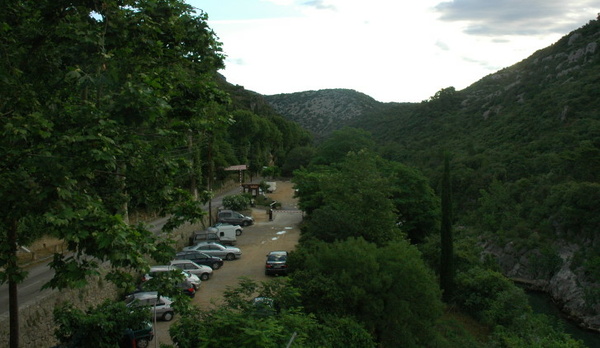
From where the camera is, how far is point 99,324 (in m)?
9.92

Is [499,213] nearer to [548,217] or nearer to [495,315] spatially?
[548,217]

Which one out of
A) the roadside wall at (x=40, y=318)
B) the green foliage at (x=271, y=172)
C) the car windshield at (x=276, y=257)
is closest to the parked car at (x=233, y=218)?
the car windshield at (x=276, y=257)

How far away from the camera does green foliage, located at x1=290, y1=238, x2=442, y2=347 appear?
522 inches

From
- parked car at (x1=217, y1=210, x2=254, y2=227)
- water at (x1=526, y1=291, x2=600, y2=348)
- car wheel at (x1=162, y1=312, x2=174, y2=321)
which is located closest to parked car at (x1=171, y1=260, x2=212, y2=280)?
car wheel at (x1=162, y1=312, x2=174, y2=321)

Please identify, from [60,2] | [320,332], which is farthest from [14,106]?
[320,332]

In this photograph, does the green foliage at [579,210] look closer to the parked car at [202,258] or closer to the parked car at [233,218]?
the parked car at [233,218]

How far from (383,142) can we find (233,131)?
129 feet

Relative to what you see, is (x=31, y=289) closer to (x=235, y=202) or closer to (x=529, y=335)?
(x=529, y=335)

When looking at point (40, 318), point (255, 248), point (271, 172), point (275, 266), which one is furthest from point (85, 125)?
point (271, 172)

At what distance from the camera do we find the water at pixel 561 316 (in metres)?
21.0

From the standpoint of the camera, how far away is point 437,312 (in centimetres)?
1470

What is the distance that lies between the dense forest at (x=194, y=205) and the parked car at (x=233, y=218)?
417 cm

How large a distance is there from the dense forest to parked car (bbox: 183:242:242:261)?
183 inches

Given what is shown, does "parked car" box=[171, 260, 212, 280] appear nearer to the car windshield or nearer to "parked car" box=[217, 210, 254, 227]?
the car windshield
